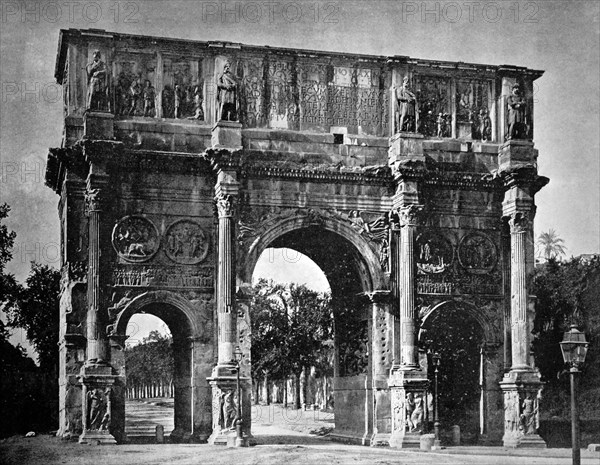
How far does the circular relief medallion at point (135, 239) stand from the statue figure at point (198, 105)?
248 cm

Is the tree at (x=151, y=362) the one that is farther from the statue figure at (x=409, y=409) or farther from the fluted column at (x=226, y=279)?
the statue figure at (x=409, y=409)

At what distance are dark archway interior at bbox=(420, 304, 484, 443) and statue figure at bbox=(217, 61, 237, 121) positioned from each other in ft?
20.6

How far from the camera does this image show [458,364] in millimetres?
22828

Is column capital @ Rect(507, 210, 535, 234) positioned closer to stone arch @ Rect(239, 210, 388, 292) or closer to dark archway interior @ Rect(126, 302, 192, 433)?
stone arch @ Rect(239, 210, 388, 292)

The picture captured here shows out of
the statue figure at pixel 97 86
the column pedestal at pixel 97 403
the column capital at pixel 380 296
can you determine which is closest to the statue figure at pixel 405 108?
the column capital at pixel 380 296

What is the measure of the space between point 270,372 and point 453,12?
26.3 meters

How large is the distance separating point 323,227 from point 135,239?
4.01 meters

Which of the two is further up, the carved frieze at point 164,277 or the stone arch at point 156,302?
the carved frieze at point 164,277

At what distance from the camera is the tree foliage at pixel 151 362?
Answer: 6229 centimetres

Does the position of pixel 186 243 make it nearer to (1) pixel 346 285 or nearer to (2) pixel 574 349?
(1) pixel 346 285

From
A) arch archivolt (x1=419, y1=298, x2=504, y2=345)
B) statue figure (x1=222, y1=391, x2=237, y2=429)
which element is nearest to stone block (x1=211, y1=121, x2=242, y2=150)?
statue figure (x1=222, y1=391, x2=237, y2=429)

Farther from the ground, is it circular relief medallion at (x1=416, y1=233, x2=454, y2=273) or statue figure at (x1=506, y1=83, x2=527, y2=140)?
statue figure at (x1=506, y1=83, x2=527, y2=140)

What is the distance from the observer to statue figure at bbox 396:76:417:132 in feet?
71.5

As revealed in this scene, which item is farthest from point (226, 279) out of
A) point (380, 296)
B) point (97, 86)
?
point (97, 86)
